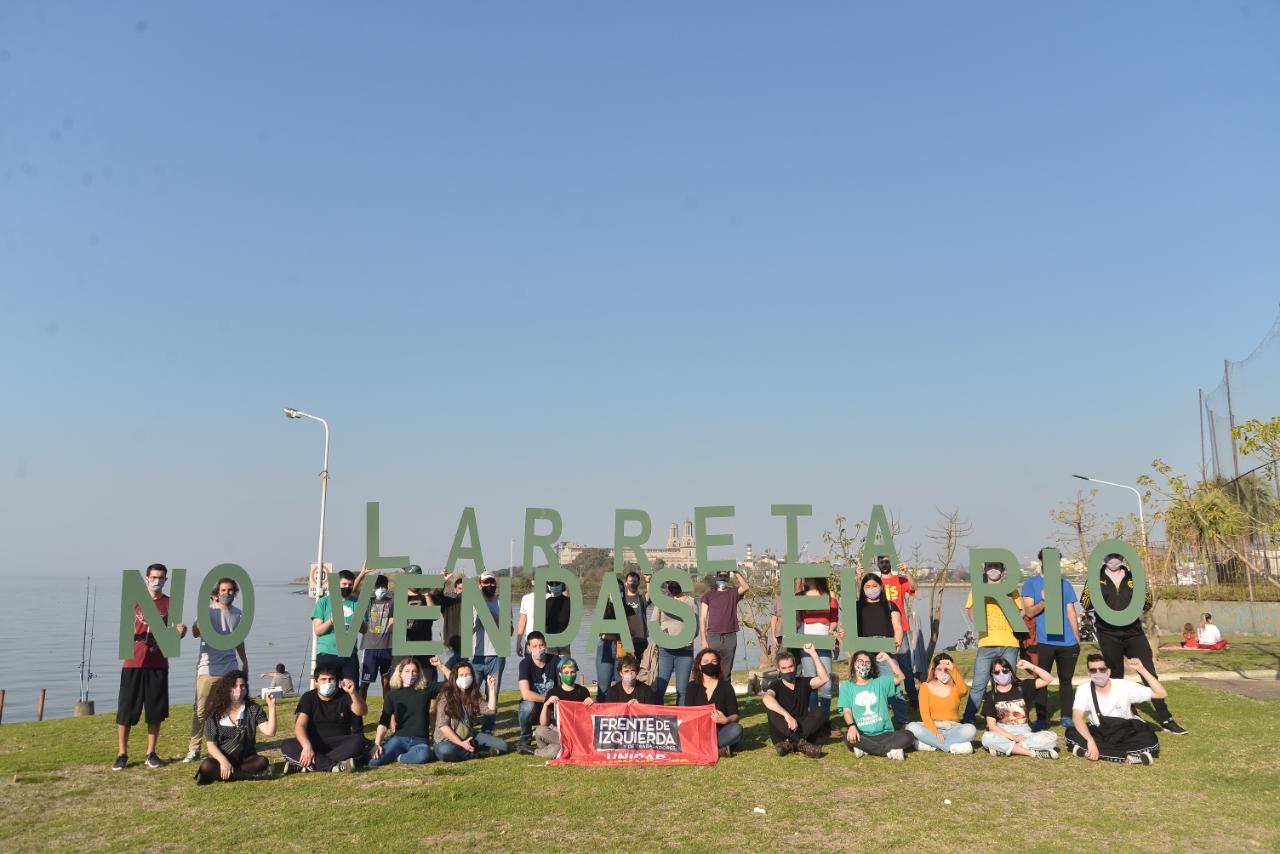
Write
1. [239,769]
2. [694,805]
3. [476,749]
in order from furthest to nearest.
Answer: [476,749]
[239,769]
[694,805]

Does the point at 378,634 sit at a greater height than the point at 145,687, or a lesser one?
greater

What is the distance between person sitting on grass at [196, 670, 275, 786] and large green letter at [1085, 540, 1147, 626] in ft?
32.4

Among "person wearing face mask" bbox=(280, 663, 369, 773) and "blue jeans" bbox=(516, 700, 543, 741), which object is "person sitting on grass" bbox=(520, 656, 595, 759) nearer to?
"blue jeans" bbox=(516, 700, 543, 741)

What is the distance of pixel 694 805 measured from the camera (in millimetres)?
8297

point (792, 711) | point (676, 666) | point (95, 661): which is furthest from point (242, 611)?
point (95, 661)

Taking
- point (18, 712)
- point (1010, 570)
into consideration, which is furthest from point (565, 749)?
point (18, 712)

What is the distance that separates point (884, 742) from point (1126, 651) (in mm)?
3694

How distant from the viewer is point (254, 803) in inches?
335

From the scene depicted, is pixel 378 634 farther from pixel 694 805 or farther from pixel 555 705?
pixel 694 805

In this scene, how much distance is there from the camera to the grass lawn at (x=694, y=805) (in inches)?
286

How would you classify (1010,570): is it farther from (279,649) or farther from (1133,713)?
(279,649)

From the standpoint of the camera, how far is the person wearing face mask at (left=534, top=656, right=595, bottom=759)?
1046 centimetres

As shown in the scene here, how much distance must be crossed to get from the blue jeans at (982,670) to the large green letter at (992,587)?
284mm

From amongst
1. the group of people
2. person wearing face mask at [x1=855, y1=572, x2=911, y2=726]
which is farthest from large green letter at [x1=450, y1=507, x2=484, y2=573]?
person wearing face mask at [x1=855, y1=572, x2=911, y2=726]
